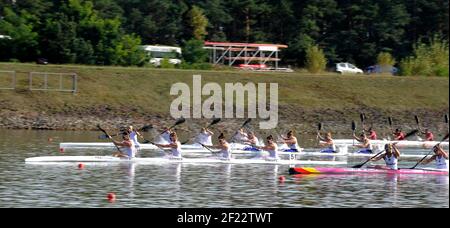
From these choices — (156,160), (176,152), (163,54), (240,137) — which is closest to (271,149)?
(176,152)

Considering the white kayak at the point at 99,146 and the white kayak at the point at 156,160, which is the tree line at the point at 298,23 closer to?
the white kayak at the point at 99,146

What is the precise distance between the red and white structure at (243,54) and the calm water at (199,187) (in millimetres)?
44138

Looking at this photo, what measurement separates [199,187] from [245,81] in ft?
106

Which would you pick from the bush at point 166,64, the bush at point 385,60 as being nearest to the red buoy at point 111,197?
the bush at point 166,64

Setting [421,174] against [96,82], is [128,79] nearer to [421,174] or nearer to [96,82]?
[96,82]

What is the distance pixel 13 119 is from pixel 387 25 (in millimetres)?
45417

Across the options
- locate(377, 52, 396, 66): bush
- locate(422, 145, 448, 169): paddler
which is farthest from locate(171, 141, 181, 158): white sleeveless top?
locate(377, 52, 396, 66): bush

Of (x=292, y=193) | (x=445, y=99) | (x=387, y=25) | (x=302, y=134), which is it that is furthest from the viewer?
(x=387, y=25)

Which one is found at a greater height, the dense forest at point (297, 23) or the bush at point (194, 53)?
the dense forest at point (297, 23)

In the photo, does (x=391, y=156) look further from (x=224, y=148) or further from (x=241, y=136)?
(x=241, y=136)

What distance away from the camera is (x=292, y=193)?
27.4 meters

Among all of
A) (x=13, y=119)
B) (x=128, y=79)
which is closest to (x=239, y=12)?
(x=128, y=79)

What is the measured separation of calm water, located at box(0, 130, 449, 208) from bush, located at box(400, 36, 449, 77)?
40187mm

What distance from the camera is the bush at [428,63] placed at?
72188 mm
